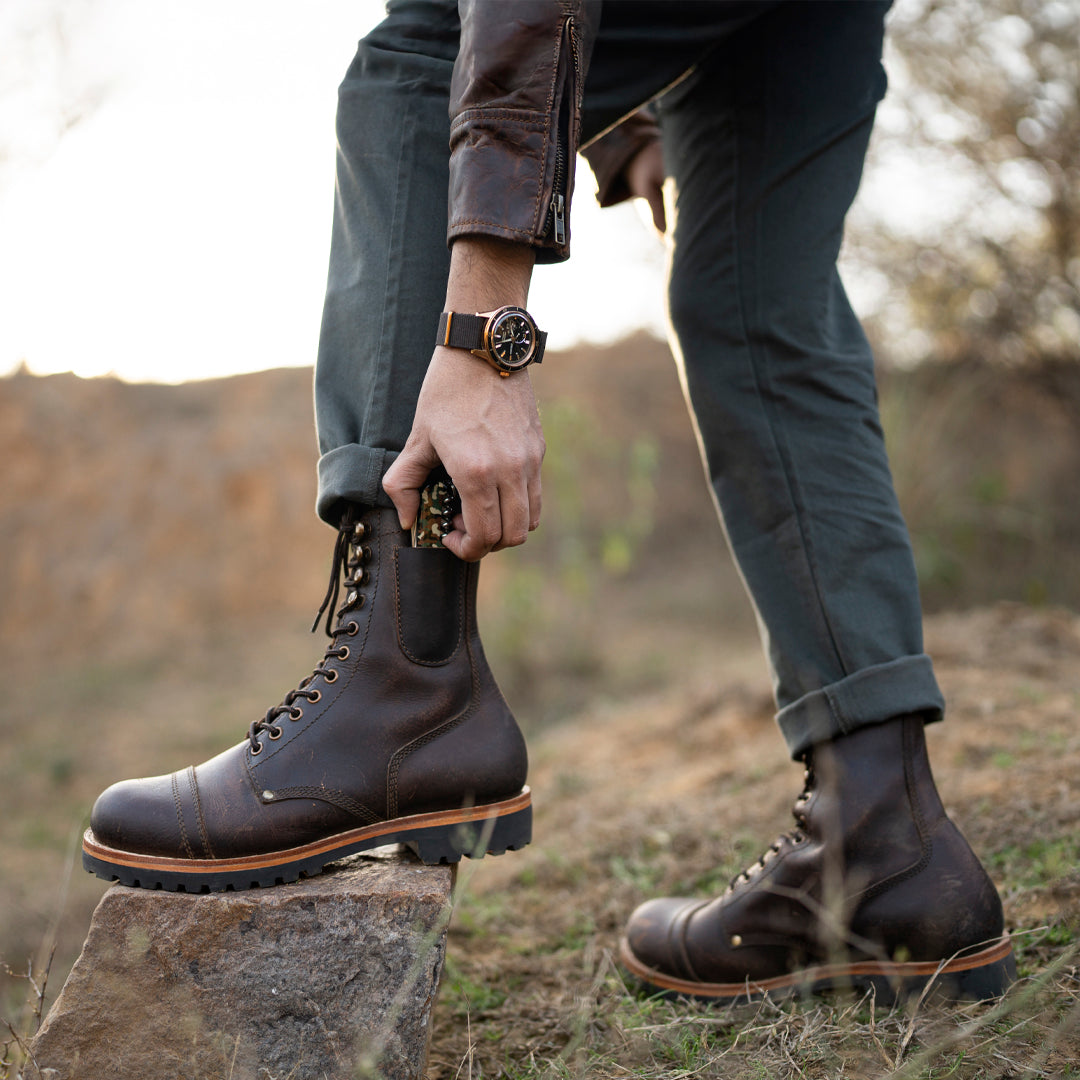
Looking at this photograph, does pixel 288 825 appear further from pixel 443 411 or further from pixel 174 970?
pixel 443 411

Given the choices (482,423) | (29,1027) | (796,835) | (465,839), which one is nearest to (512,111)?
(482,423)

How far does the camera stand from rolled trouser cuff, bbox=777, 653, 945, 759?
125cm

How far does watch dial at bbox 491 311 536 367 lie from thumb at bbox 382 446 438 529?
0.14m

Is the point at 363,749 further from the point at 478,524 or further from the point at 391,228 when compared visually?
the point at 391,228

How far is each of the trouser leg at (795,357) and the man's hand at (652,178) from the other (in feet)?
0.59

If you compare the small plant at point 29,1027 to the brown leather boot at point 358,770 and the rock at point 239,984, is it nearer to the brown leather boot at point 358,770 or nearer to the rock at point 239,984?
the rock at point 239,984

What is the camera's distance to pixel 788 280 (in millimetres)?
1376

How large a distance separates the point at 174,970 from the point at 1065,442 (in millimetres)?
7422

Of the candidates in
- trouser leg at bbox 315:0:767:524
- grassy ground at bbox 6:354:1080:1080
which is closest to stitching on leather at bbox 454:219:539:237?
trouser leg at bbox 315:0:767:524

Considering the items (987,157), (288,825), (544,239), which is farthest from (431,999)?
(987,157)

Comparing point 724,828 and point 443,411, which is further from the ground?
point 443,411

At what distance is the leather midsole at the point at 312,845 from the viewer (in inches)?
44.9

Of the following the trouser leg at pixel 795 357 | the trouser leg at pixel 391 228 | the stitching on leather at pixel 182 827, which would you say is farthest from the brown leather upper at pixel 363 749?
the trouser leg at pixel 795 357

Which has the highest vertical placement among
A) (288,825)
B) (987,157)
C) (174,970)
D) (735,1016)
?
(987,157)
